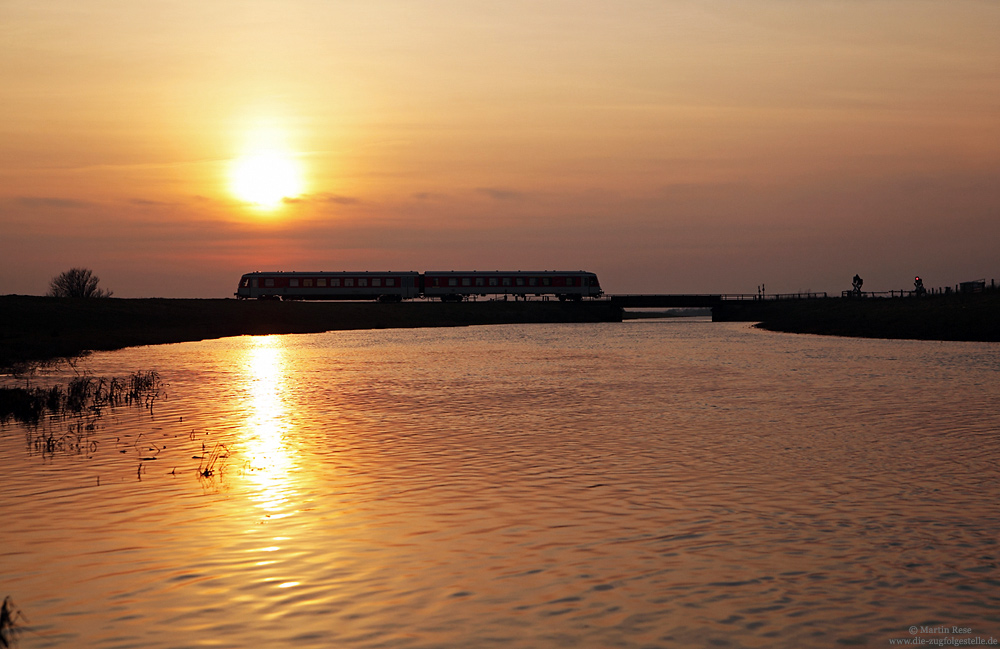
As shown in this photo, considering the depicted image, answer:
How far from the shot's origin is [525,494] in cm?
1445

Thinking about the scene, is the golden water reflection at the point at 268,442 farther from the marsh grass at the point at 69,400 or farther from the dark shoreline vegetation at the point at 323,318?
the dark shoreline vegetation at the point at 323,318

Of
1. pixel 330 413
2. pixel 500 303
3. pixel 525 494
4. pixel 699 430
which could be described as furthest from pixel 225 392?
pixel 500 303

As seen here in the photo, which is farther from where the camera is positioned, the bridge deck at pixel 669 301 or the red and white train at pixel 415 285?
the bridge deck at pixel 669 301

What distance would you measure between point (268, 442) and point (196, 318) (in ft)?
236

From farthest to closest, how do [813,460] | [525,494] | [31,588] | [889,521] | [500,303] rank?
1. [500,303]
2. [813,460]
3. [525,494]
4. [889,521]
5. [31,588]

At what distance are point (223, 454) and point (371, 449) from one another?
294cm

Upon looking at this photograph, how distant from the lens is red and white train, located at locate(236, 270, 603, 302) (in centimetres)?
11812

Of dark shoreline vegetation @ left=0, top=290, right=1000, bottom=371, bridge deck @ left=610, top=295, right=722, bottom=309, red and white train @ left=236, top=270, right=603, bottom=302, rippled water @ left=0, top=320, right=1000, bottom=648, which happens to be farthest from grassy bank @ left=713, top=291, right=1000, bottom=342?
rippled water @ left=0, top=320, right=1000, bottom=648

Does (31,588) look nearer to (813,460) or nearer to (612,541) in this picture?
(612,541)

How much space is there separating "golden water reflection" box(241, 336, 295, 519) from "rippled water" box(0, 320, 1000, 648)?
118 mm

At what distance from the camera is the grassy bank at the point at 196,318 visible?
6028 cm

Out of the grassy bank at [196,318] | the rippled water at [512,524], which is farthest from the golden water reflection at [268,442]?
the grassy bank at [196,318]

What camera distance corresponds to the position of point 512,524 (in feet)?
41.1

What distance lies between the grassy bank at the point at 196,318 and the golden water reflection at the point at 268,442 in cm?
1469
